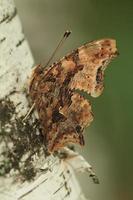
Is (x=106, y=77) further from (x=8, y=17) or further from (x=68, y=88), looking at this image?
(x=8, y=17)

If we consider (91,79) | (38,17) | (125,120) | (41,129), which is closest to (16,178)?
(41,129)

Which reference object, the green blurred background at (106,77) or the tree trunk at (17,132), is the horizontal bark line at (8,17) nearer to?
the tree trunk at (17,132)

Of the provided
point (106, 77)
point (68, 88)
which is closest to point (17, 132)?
point (68, 88)

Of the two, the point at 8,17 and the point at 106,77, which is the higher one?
the point at 106,77

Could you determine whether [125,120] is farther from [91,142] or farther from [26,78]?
[26,78]

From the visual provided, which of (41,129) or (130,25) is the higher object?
(130,25)

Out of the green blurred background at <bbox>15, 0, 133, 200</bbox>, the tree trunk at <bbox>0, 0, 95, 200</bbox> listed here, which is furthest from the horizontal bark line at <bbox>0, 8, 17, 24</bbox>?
the green blurred background at <bbox>15, 0, 133, 200</bbox>
